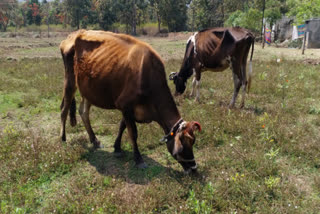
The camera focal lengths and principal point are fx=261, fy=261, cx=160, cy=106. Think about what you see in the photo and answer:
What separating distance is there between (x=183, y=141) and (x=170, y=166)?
925mm

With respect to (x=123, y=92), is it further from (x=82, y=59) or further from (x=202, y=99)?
(x=202, y=99)

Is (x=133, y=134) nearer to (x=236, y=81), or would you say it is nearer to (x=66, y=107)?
(x=66, y=107)

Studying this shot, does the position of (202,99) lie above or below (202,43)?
below

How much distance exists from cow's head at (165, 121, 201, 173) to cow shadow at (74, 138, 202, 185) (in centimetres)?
33

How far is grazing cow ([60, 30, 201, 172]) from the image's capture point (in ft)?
13.8

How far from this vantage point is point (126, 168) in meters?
4.75

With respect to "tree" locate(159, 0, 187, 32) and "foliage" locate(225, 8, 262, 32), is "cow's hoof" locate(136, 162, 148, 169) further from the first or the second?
"tree" locate(159, 0, 187, 32)

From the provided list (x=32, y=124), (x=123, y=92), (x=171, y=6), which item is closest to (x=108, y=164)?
(x=123, y=92)

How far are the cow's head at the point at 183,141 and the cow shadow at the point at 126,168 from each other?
0.33 m

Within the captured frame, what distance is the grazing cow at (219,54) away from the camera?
7.48 meters

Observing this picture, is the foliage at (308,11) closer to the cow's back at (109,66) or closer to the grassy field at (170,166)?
the grassy field at (170,166)

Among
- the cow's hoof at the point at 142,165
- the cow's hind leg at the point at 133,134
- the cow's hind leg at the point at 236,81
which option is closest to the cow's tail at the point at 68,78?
the cow's hind leg at the point at 133,134

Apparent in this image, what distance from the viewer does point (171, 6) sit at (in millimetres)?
57656

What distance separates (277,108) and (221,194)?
4216 millimetres
